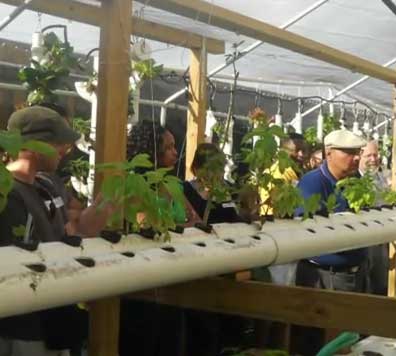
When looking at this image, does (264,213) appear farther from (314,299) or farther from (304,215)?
(314,299)

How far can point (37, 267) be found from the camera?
3.40 feet

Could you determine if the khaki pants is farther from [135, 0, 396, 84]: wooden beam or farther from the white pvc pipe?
[135, 0, 396, 84]: wooden beam

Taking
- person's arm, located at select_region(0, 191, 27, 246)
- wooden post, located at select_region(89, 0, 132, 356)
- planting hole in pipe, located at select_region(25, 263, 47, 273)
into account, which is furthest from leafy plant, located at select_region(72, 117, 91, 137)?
planting hole in pipe, located at select_region(25, 263, 47, 273)

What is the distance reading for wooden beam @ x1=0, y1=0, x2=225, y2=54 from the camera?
207cm

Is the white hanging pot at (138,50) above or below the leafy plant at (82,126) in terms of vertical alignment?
above

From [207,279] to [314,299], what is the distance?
258 millimetres

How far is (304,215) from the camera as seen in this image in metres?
1.81

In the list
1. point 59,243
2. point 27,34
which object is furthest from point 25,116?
point 27,34

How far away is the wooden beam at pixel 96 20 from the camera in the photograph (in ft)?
6.79

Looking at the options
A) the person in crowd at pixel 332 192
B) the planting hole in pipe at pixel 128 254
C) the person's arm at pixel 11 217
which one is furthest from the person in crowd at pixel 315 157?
the planting hole in pipe at pixel 128 254

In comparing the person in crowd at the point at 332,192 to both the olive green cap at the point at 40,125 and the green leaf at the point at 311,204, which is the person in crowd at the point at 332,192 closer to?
the green leaf at the point at 311,204

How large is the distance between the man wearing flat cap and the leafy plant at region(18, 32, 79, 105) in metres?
0.65

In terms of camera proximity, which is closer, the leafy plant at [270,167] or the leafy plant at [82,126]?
the leafy plant at [270,167]

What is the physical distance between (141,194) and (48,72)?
1179 mm
